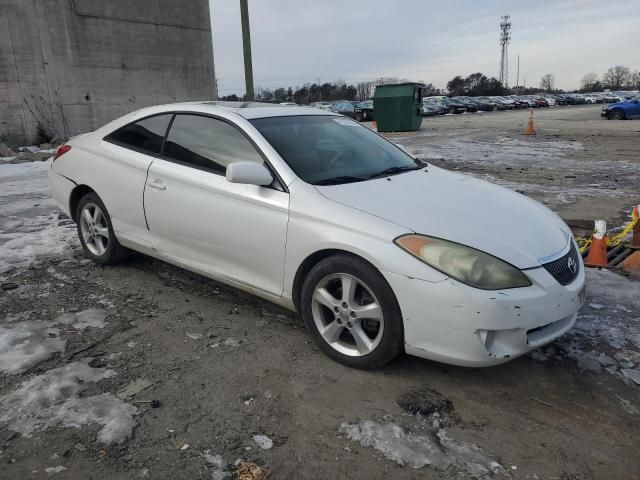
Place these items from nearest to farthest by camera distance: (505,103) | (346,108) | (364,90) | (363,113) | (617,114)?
(617,114) < (363,113) < (346,108) < (505,103) < (364,90)

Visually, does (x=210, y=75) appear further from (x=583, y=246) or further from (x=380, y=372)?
(x=380, y=372)

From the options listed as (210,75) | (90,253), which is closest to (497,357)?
(90,253)

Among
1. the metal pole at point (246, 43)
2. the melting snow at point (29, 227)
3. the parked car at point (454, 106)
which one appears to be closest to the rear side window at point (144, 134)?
the melting snow at point (29, 227)

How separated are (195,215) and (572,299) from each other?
2.53m

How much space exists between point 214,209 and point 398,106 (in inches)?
853

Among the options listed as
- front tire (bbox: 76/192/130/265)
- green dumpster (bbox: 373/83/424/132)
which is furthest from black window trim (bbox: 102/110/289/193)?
green dumpster (bbox: 373/83/424/132)

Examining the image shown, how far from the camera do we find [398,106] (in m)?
23.9

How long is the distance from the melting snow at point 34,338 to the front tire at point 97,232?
89 cm

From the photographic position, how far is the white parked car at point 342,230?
269 centimetres

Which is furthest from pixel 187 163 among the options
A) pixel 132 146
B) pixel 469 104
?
pixel 469 104

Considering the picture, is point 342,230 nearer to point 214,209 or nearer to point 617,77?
point 214,209

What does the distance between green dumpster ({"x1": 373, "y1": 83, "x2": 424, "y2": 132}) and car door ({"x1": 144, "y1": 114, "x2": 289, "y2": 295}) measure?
2103cm

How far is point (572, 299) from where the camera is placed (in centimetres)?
289

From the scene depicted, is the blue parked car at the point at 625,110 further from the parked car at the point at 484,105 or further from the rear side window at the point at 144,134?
the rear side window at the point at 144,134
